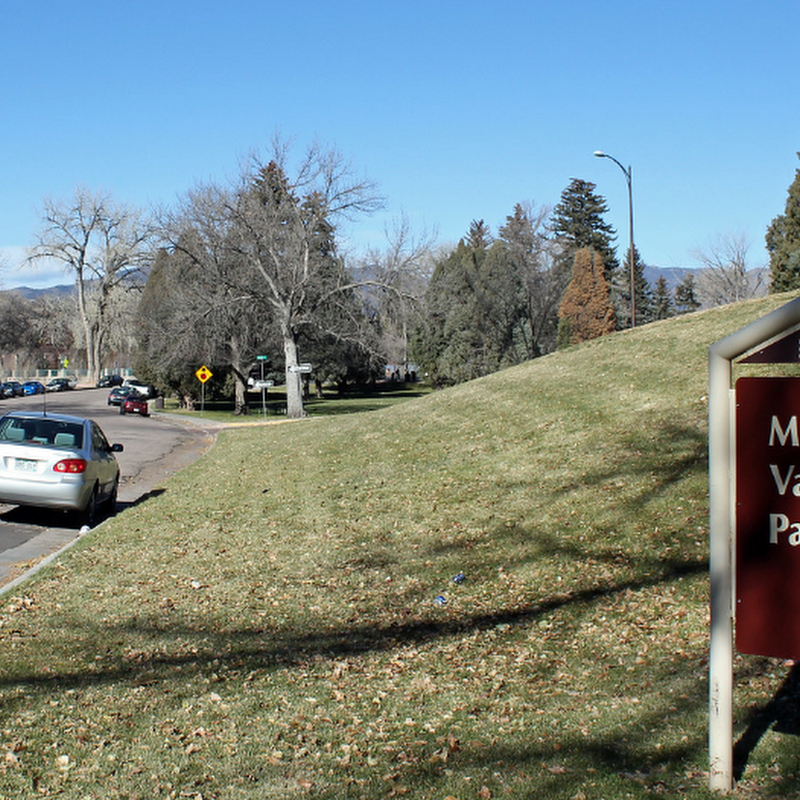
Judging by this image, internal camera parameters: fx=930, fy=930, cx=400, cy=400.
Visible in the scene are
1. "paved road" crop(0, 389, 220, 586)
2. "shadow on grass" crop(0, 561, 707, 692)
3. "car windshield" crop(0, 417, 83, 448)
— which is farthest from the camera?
"car windshield" crop(0, 417, 83, 448)

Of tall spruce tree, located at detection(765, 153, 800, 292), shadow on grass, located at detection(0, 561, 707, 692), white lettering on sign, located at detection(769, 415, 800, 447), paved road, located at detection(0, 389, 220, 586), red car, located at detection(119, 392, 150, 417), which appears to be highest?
tall spruce tree, located at detection(765, 153, 800, 292)

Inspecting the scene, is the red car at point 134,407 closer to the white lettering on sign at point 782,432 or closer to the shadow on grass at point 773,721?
the shadow on grass at point 773,721

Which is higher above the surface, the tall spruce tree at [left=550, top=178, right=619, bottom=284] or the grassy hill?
the tall spruce tree at [left=550, top=178, right=619, bottom=284]

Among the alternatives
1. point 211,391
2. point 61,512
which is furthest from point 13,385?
point 61,512

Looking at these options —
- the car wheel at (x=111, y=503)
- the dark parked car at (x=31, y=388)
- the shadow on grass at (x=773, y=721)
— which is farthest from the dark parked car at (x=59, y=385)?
the shadow on grass at (x=773, y=721)

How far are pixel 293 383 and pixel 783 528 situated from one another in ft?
132

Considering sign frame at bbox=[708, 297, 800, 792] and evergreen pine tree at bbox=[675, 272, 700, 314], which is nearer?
sign frame at bbox=[708, 297, 800, 792]

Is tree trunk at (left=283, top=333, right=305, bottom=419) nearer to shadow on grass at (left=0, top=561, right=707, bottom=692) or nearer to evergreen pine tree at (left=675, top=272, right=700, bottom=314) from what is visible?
shadow on grass at (left=0, top=561, right=707, bottom=692)

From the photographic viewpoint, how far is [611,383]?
1734cm

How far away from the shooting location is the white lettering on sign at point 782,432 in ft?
13.2

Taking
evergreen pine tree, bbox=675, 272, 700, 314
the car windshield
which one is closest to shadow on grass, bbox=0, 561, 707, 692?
the car windshield

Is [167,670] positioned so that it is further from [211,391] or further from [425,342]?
[425,342]

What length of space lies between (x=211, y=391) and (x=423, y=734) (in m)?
59.8

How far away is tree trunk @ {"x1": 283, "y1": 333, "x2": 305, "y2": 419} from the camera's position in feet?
143
